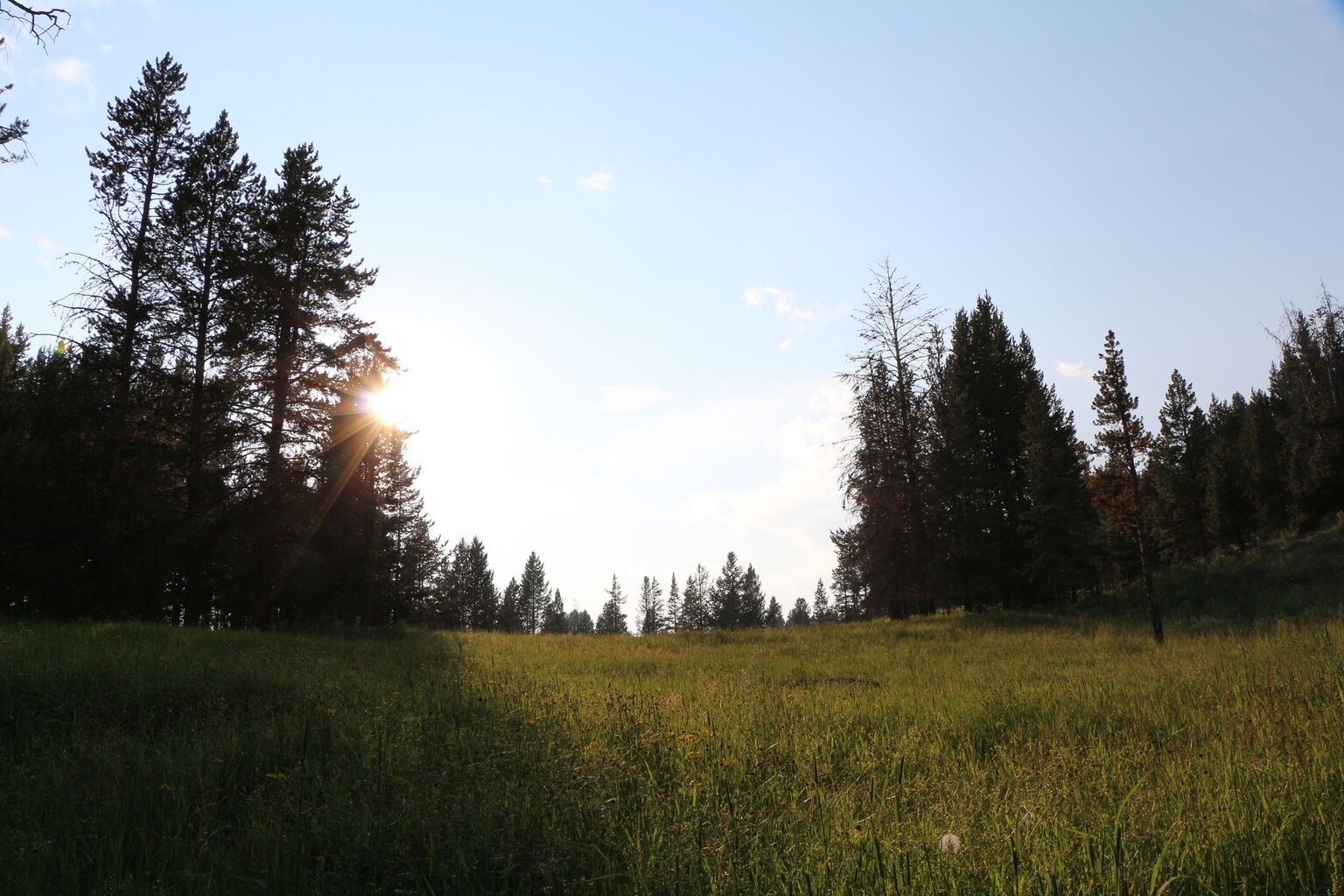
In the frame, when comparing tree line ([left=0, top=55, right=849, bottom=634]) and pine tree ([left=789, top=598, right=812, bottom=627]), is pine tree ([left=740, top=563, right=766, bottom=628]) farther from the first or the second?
tree line ([left=0, top=55, right=849, bottom=634])

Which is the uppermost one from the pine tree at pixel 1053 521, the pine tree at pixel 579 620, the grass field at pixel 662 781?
the pine tree at pixel 1053 521

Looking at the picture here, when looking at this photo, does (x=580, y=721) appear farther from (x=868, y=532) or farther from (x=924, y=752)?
(x=868, y=532)

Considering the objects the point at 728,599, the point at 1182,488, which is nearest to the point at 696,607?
the point at 728,599

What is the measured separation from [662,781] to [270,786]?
2.76 meters

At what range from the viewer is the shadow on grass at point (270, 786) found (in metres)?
3.38

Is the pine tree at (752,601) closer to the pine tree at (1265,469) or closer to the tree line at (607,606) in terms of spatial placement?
the tree line at (607,606)

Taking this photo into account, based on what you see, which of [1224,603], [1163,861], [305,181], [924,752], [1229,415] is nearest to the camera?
[1163,861]

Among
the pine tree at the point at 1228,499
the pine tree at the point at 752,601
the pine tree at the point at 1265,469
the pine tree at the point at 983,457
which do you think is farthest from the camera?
the pine tree at the point at 752,601

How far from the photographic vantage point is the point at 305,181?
2136cm

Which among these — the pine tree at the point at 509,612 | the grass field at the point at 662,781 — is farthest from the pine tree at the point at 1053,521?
the pine tree at the point at 509,612

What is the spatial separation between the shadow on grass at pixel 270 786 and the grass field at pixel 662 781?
0.02 meters

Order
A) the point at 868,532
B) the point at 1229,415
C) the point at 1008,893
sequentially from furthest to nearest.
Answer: the point at 1229,415, the point at 868,532, the point at 1008,893

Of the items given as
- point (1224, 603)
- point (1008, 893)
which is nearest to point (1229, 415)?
point (1224, 603)

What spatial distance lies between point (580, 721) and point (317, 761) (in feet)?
6.87
